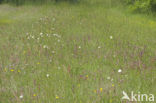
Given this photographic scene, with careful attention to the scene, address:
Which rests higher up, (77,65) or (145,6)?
(145,6)

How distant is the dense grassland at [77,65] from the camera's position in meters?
4.01

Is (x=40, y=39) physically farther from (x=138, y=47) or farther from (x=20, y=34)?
(x=138, y=47)

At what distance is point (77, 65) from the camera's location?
5320mm

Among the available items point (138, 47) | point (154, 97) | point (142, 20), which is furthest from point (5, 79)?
point (142, 20)

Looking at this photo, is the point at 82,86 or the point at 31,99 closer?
the point at 31,99

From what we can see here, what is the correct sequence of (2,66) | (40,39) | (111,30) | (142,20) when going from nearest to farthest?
(2,66)
(40,39)
(111,30)
(142,20)

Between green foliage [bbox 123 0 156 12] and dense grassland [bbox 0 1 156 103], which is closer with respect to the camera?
dense grassland [bbox 0 1 156 103]

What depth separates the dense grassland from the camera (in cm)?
401

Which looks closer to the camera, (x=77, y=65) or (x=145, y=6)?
(x=77, y=65)

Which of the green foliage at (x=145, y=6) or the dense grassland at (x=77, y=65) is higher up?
the green foliage at (x=145, y=6)

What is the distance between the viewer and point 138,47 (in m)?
6.25

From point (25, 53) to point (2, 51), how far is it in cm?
104

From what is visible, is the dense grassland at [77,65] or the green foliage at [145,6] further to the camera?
the green foliage at [145,6]

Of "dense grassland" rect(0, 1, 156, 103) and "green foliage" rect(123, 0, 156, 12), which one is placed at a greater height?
"green foliage" rect(123, 0, 156, 12)
